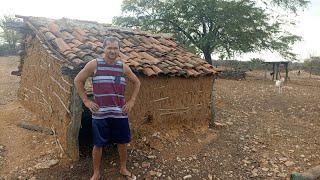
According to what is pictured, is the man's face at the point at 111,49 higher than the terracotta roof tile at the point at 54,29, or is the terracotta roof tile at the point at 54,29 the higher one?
the terracotta roof tile at the point at 54,29

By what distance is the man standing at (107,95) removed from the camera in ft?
15.1

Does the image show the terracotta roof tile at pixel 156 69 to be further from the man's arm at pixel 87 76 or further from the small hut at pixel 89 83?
the man's arm at pixel 87 76

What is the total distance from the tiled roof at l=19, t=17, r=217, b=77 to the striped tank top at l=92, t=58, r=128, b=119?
1.05m

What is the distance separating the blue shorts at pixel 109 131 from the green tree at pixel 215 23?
15003mm

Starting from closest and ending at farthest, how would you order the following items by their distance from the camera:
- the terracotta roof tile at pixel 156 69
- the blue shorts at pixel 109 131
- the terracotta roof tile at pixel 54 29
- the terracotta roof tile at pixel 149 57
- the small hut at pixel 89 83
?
the blue shorts at pixel 109 131 < the small hut at pixel 89 83 < the terracotta roof tile at pixel 156 69 < the terracotta roof tile at pixel 54 29 < the terracotta roof tile at pixel 149 57

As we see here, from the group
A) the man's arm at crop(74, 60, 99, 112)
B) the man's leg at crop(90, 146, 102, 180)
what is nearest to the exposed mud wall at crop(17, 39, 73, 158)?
the man's leg at crop(90, 146, 102, 180)

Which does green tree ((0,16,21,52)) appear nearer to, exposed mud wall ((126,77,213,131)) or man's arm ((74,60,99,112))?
exposed mud wall ((126,77,213,131))

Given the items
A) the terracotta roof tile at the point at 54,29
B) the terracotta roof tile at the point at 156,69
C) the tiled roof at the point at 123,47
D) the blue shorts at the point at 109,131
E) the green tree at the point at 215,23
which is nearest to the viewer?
the blue shorts at the point at 109,131

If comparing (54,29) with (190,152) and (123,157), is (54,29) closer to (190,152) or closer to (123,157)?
(123,157)

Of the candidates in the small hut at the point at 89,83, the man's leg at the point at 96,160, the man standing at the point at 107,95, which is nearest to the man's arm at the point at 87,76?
the man standing at the point at 107,95

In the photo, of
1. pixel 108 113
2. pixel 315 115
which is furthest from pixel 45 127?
pixel 315 115

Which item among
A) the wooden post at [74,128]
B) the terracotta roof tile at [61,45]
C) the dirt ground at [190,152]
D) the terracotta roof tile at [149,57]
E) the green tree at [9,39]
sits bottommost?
the dirt ground at [190,152]

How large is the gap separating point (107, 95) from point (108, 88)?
0.30ft

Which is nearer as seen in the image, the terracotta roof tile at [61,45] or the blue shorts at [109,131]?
the blue shorts at [109,131]
